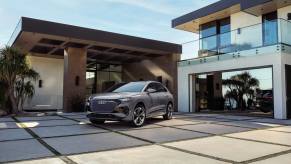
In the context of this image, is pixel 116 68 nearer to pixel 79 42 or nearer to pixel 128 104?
pixel 79 42

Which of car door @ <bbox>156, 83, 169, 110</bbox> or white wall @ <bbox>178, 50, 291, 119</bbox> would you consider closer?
car door @ <bbox>156, 83, 169, 110</bbox>

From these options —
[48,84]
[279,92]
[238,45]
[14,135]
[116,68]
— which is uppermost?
[238,45]

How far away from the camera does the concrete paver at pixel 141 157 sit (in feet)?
16.1

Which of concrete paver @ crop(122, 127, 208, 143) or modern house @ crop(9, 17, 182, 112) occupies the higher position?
modern house @ crop(9, 17, 182, 112)

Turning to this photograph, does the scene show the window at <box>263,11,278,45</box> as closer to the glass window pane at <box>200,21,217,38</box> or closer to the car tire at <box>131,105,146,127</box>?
the glass window pane at <box>200,21,217,38</box>

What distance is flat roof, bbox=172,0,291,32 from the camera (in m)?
16.3

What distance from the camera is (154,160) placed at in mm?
4996

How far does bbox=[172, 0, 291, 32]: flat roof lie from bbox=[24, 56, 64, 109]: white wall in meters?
9.46

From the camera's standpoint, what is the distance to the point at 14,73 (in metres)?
14.0

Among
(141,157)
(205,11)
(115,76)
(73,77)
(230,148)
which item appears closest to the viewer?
(141,157)

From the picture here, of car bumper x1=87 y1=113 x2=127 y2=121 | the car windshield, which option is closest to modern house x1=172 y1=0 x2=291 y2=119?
the car windshield

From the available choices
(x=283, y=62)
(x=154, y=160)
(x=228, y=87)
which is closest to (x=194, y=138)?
(x=154, y=160)

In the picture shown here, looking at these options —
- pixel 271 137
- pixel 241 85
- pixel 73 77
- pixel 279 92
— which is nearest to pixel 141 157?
pixel 271 137

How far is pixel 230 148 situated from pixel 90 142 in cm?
308
